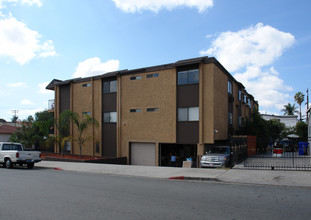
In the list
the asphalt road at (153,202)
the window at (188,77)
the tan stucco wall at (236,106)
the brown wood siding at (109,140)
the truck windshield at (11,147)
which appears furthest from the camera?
the tan stucco wall at (236,106)

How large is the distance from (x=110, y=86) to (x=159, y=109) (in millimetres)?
6586

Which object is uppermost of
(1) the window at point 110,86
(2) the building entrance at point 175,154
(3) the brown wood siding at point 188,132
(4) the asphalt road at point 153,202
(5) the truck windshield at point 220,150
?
(1) the window at point 110,86

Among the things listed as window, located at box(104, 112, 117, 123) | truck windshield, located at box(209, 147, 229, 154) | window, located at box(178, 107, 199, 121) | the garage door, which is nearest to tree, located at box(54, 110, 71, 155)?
window, located at box(104, 112, 117, 123)

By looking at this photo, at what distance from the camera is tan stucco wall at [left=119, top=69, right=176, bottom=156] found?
74.9ft

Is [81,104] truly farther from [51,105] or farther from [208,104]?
[208,104]

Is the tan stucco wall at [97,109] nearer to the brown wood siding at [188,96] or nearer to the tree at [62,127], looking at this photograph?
the tree at [62,127]

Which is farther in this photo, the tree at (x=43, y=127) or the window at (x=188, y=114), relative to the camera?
the tree at (x=43, y=127)

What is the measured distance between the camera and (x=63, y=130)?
2833cm

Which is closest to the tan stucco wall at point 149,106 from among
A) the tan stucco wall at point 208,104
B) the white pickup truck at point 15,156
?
the tan stucco wall at point 208,104

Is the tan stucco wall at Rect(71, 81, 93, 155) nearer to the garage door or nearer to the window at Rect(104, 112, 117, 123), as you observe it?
the window at Rect(104, 112, 117, 123)

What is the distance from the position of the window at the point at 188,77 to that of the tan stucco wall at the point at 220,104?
1.50m

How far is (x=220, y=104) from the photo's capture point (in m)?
23.0

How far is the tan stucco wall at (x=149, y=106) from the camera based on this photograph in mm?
22828

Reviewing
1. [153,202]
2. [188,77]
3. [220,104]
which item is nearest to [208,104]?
[220,104]
